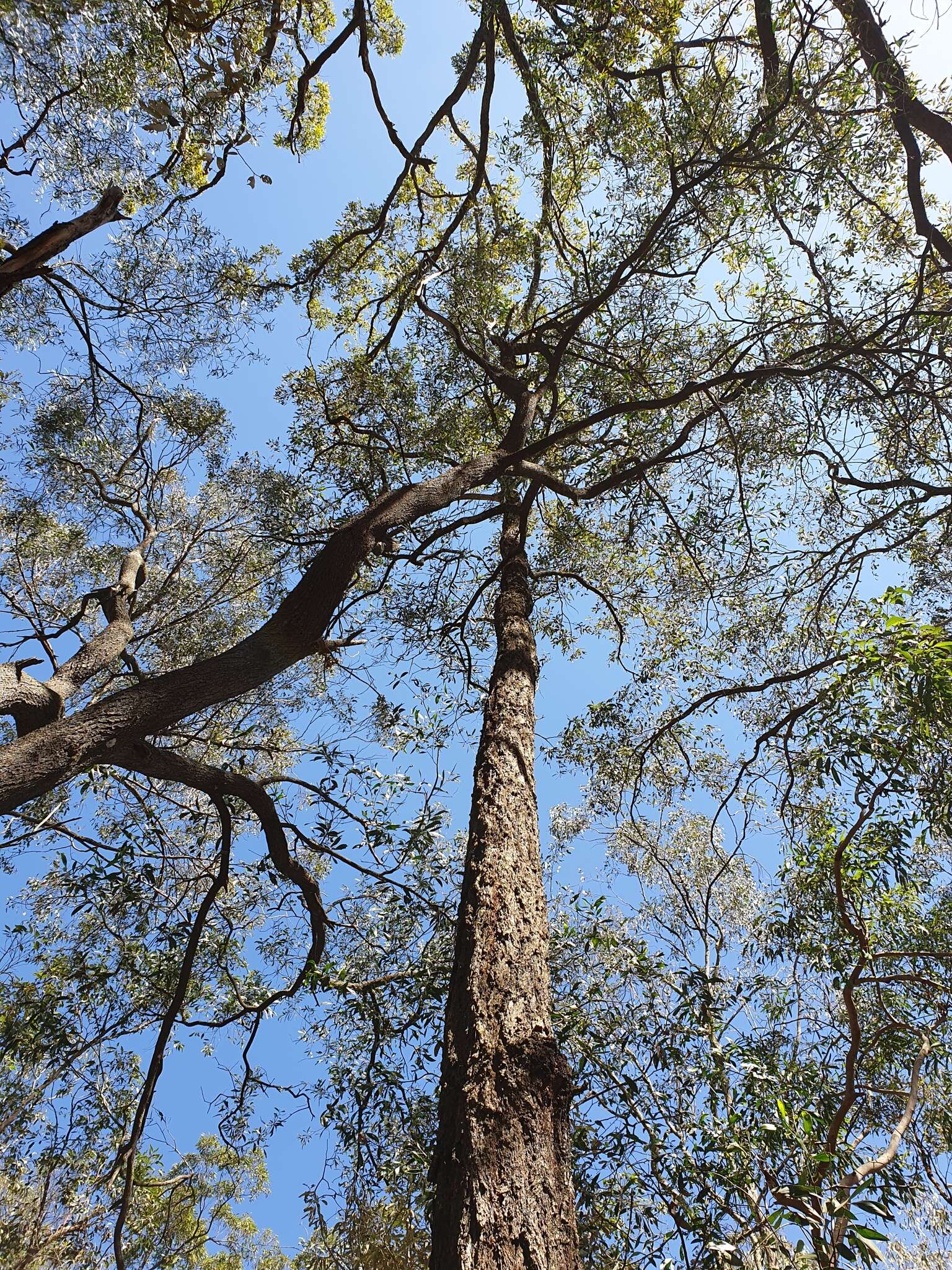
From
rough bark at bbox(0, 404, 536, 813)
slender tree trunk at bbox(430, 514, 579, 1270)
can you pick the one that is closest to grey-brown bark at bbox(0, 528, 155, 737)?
rough bark at bbox(0, 404, 536, 813)

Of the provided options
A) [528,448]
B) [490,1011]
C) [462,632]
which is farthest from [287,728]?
[490,1011]

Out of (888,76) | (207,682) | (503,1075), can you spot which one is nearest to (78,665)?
(207,682)

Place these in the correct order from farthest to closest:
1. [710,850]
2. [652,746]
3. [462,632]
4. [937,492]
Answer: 1. [710,850]
2. [652,746]
3. [462,632]
4. [937,492]

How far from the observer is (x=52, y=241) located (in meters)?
4.49

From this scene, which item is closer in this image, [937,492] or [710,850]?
[937,492]

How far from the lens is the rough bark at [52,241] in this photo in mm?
4355

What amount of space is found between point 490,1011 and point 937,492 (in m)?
5.05

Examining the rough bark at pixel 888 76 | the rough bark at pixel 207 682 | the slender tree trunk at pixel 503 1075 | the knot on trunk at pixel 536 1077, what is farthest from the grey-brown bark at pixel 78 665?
the rough bark at pixel 888 76

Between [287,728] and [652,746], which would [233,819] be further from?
[652,746]

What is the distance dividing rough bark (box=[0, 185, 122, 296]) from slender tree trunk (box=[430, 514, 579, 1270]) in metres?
4.17

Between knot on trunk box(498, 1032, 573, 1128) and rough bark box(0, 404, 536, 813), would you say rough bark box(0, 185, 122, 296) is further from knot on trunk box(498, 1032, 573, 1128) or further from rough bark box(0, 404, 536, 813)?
knot on trunk box(498, 1032, 573, 1128)

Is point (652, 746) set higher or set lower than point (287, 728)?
lower

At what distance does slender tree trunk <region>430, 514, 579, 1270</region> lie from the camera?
174cm

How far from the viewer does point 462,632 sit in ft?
21.3
